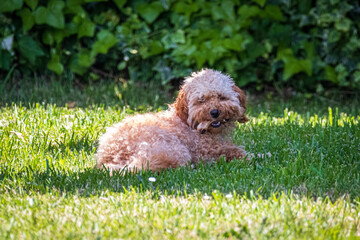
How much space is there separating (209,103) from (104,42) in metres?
3.53

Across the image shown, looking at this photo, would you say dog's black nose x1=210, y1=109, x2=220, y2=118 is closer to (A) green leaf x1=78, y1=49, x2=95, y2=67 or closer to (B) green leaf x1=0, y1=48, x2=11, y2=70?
(A) green leaf x1=78, y1=49, x2=95, y2=67

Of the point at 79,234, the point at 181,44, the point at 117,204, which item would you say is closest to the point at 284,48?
the point at 181,44

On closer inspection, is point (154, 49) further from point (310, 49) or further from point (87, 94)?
point (310, 49)

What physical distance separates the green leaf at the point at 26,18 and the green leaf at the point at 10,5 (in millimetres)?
196

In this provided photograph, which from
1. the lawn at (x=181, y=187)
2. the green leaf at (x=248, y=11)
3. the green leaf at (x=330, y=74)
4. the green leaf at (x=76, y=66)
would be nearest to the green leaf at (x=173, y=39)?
the green leaf at (x=248, y=11)

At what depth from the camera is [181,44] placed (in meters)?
7.00

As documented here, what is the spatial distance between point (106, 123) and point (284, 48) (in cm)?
331

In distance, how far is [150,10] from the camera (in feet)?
23.1

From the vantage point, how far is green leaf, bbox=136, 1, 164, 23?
7000mm

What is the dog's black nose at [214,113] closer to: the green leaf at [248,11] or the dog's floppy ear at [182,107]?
the dog's floppy ear at [182,107]

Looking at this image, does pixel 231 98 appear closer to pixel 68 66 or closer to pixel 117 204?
pixel 117 204

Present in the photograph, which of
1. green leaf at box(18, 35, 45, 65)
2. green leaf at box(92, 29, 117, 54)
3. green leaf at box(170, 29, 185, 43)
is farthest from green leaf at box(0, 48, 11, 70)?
green leaf at box(170, 29, 185, 43)

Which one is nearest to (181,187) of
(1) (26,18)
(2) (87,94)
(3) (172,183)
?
(3) (172,183)

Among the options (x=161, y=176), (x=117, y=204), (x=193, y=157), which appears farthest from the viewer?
(x=193, y=157)
